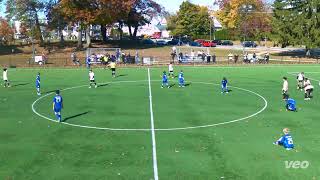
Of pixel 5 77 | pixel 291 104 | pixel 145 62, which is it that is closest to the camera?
pixel 291 104

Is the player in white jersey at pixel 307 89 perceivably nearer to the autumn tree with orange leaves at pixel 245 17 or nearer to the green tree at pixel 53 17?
the autumn tree with orange leaves at pixel 245 17

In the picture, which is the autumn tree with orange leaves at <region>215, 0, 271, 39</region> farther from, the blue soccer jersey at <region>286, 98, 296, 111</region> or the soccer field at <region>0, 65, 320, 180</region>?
the blue soccer jersey at <region>286, 98, 296, 111</region>

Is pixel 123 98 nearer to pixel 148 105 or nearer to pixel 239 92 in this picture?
pixel 148 105

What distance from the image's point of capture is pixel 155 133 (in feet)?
69.7

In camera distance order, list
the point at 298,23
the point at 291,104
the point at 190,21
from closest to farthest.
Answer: the point at 291,104 → the point at 298,23 → the point at 190,21

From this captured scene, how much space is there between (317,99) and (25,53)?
55.5 metres

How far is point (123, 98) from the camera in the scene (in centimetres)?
3052

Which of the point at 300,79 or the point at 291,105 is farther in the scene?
the point at 300,79

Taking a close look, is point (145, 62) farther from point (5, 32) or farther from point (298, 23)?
point (5, 32)

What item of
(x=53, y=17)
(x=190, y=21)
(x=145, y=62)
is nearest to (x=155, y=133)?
(x=145, y=62)

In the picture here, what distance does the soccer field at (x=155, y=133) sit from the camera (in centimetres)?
1608

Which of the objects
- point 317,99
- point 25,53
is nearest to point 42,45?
point 25,53

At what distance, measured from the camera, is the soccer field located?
52.7 ft

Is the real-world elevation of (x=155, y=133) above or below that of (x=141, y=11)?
below
